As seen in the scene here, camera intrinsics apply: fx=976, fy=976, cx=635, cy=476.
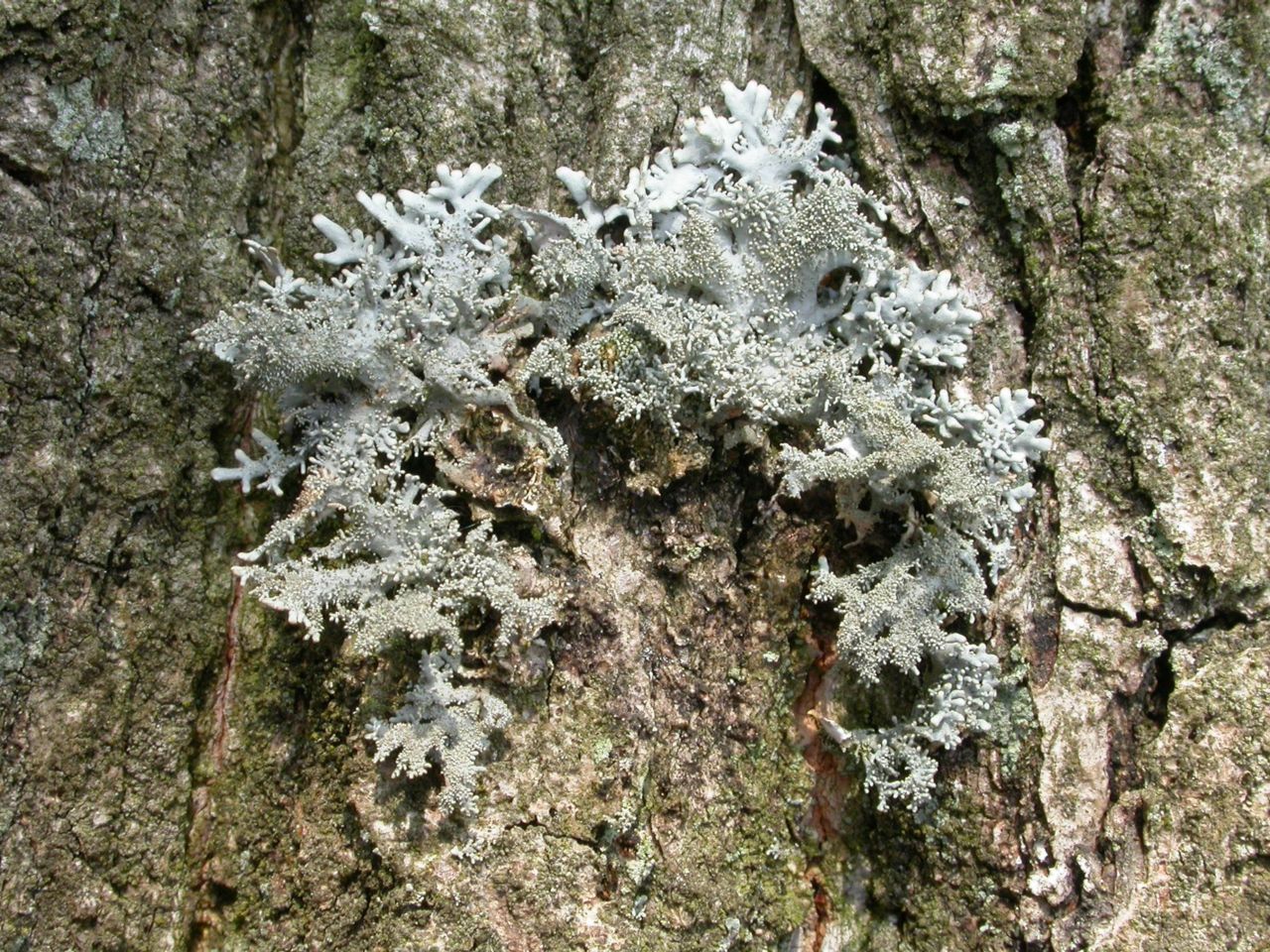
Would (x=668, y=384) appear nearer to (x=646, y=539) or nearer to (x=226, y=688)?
(x=646, y=539)

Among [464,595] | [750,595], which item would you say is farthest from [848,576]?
[464,595]

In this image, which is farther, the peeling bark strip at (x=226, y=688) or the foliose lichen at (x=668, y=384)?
the peeling bark strip at (x=226, y=688)

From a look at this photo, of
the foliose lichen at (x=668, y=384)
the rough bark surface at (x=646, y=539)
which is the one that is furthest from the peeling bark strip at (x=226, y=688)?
the foliose lichen at (x=668, y=384)

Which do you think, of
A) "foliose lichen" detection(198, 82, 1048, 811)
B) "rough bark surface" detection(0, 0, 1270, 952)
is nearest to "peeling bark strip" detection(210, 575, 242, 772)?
"rough bark surface" detection(0, 0, 1270, 952)

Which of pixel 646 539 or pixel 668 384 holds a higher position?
pixel 668 384

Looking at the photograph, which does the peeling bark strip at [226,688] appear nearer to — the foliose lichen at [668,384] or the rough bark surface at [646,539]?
the rough bark surface at [646,539]

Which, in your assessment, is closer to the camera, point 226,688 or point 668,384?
point 668,384

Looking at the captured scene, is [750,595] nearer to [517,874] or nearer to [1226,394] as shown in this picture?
[517,874]

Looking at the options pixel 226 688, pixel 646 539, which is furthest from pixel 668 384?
pixel 226 688
